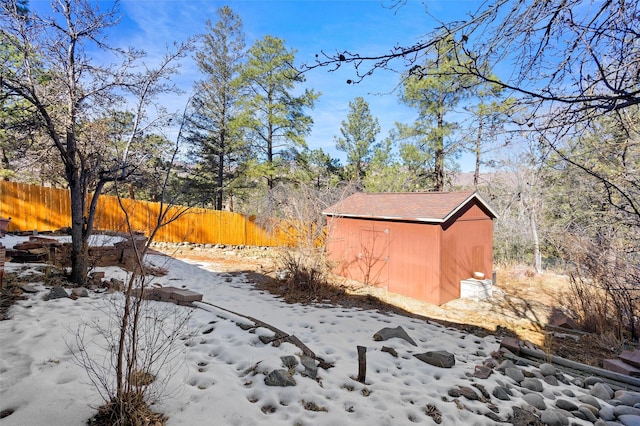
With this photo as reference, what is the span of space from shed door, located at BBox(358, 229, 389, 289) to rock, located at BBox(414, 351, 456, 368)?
5.46 m

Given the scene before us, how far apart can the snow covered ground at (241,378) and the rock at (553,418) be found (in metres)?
0.26

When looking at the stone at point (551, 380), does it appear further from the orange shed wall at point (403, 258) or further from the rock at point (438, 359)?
the orange shed wall at point (403, 258)

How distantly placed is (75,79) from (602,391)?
805 cm

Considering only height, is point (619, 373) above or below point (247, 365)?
below

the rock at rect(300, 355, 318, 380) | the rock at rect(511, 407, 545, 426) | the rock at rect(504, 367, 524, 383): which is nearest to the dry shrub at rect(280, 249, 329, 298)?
the rock at rect(300, 355, 318, 380)

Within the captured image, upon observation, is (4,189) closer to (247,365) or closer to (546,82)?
(247,365)

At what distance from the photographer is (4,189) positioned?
9.29 meters

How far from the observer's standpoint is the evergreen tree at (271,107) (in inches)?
544

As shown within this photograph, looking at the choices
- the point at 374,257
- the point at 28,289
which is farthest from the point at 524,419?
the point at 374,257

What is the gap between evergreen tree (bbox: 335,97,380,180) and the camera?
1891 centimetres

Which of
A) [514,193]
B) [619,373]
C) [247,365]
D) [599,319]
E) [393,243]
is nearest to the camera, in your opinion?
[247,365]

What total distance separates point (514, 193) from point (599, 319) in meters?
10.6

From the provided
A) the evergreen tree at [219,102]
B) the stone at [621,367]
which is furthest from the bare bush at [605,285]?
the evergreen tree at [219,102]

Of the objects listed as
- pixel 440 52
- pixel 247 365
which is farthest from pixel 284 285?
pixel 440 52
